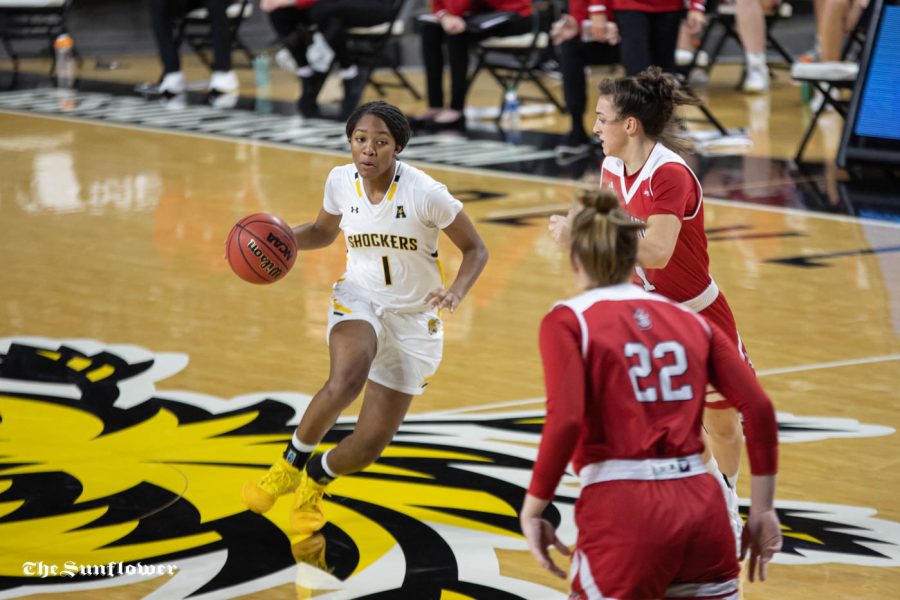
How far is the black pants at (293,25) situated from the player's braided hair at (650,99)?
11.1m

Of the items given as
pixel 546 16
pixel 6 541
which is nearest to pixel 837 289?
pixel 6 541

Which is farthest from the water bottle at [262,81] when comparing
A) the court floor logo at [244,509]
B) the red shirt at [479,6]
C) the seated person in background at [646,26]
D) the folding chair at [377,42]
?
the court floor logo at [244,509]

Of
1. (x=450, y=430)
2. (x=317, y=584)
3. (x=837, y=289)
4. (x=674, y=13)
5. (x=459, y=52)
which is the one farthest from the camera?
(x=459, y=52)

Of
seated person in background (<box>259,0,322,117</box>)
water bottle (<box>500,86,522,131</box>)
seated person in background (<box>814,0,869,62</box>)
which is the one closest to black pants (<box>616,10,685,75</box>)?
seated person in background (<box>814,0,869,62</box>)

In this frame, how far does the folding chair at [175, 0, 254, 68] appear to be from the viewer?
A: 53.8 ft

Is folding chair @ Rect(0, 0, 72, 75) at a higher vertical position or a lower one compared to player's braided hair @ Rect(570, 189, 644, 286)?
lower

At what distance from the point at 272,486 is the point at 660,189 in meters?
1.63

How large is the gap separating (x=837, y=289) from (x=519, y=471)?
3375 mm

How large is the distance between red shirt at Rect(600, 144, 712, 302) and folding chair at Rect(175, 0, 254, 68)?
1202 centimetres

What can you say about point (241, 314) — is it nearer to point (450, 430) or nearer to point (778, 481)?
point (450, 430)

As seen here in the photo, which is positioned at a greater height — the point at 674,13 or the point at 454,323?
the point at 674,13

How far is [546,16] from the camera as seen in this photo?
15.9 meters

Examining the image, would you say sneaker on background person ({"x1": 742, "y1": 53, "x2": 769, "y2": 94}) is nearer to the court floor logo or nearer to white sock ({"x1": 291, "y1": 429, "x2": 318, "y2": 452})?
the court floor logo

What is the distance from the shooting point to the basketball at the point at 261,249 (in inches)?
198
